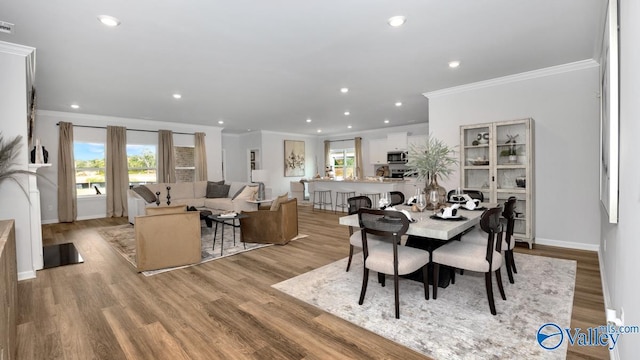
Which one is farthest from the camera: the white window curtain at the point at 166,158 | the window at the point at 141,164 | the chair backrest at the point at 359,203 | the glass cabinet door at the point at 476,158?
the white window curtain at the point at 166,158

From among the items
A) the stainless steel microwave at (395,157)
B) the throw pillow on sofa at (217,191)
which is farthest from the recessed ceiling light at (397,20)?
the stainless steel microwave at (395,157)

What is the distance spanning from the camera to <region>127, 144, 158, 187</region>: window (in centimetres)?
838

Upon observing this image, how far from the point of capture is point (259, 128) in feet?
33.5

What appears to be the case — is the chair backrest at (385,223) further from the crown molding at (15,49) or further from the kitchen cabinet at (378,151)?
the kitchen cabinet at (378,151)

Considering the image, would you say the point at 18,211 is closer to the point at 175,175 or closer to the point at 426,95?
the point at 175,175

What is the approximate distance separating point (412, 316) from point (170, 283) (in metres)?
2.58

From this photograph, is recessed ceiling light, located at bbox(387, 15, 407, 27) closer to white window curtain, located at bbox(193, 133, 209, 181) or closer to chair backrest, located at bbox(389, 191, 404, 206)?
chair backrest, located at bbox(389, 191, 404, 206)

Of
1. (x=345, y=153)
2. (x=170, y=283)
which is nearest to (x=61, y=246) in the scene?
(x=170, y=283)

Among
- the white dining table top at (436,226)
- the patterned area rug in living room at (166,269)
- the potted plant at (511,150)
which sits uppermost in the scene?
the potted plant at (511,150)

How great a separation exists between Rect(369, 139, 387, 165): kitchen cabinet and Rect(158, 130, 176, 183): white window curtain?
21.0ft

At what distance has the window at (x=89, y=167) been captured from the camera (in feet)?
25.1

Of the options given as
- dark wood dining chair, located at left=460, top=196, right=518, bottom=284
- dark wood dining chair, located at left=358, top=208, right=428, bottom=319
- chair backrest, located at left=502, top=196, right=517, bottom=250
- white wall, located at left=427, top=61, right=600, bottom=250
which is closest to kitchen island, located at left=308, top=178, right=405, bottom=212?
white wall, located at left=427, top=61, right=600, bottom=250

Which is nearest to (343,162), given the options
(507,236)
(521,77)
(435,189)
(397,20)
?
(521,77)

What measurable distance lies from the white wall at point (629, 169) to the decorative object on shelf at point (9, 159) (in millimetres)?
4904
